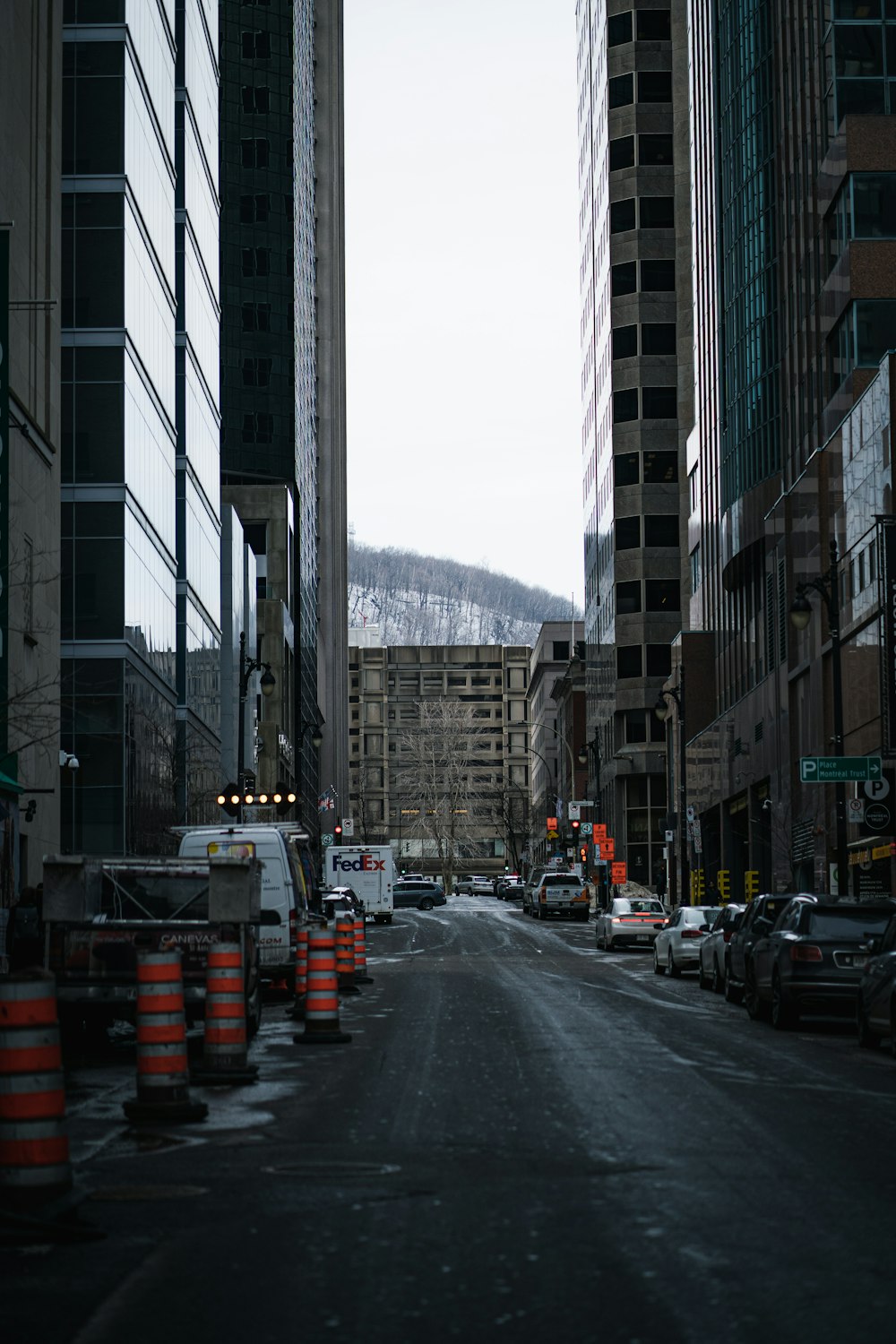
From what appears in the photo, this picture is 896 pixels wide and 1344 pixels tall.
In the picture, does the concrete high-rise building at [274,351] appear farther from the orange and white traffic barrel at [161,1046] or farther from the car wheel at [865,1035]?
the orange and white traffic barrel at [161,1046]

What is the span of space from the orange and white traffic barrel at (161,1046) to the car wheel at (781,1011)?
1065cm

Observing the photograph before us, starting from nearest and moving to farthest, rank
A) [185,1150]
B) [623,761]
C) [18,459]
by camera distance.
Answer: [185,1150] < [18,459] < [623,761]

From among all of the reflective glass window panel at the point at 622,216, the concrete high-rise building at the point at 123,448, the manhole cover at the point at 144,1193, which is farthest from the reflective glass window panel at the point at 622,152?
the manhole cover at the point at 144,1193

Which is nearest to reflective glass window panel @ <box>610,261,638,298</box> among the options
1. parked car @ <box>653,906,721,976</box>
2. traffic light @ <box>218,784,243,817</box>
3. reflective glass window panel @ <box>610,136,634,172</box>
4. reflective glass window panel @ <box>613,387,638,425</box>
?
reflective glass window panel @ <box>613,387,638,425</box>

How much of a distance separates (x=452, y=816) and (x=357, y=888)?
375 feet

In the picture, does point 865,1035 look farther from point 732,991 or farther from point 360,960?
point 360,960

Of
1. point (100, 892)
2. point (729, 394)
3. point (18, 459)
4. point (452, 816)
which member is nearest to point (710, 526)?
point (729, 394)

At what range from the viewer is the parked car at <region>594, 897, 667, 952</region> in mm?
48594

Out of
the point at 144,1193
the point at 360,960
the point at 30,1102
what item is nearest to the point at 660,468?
the point at 360,960

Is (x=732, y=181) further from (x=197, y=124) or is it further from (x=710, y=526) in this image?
(x=197, y=124)

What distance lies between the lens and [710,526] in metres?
75.0

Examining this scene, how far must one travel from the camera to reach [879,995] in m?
18.8

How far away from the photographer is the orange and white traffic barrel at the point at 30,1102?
8633 mm

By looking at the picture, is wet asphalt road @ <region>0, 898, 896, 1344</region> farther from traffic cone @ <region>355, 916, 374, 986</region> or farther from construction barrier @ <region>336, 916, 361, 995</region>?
traffic cone @ <region>355, 916, 374, 986</region>
